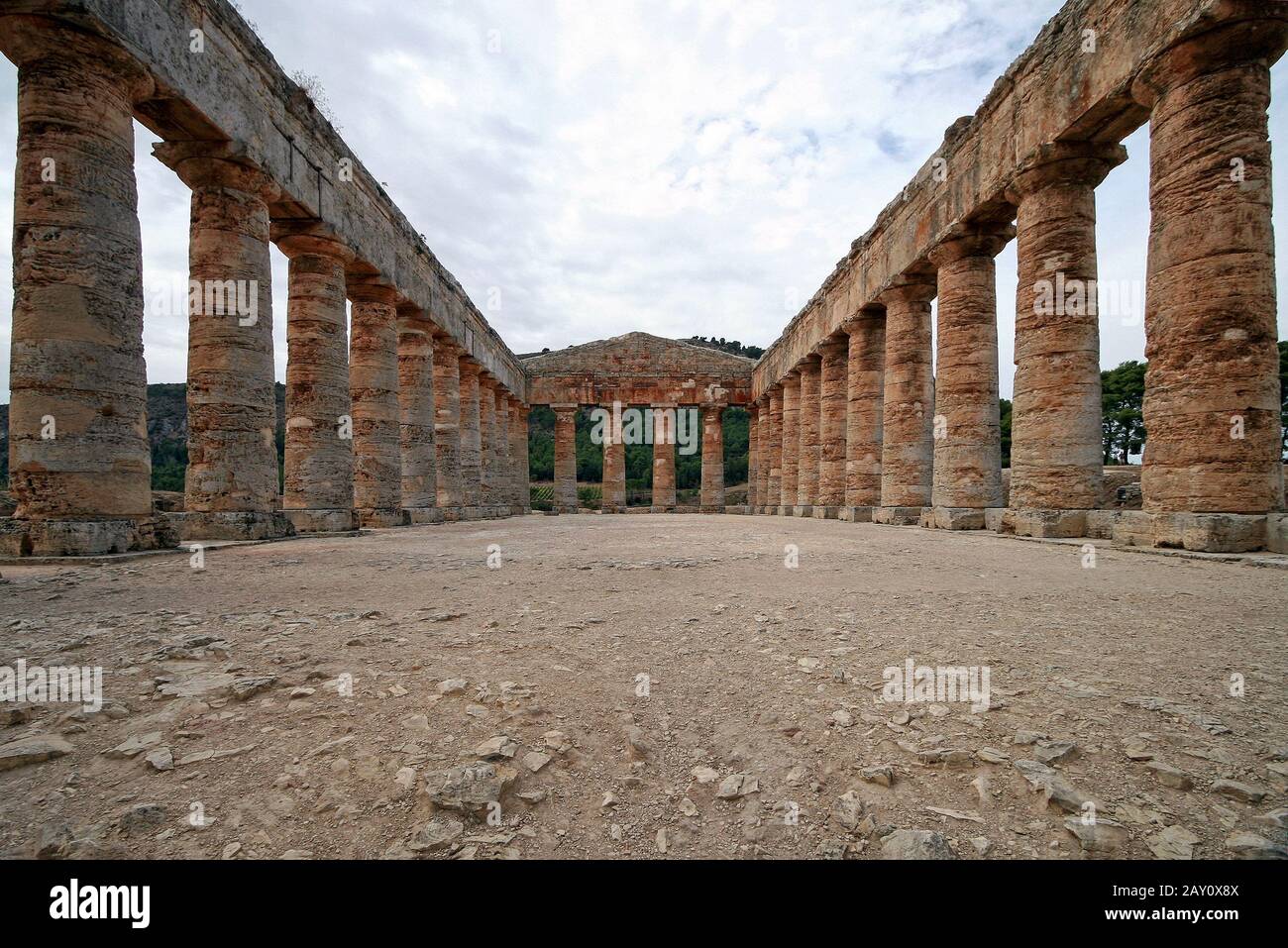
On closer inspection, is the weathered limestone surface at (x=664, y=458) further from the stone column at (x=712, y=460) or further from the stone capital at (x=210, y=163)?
the stone capital at (x=210, y=163)

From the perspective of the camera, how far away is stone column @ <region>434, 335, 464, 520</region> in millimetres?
19000

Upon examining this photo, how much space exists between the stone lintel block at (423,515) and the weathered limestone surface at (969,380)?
41.5ft

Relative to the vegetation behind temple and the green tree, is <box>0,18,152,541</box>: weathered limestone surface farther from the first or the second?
the green tree

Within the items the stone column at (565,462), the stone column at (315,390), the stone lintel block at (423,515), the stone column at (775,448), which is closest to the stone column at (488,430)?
the stone column at (565,462)

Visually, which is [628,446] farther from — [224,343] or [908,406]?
[224,343]

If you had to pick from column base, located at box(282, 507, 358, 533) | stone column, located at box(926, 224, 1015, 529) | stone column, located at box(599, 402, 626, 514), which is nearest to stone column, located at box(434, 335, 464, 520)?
column base, located at box(282, 507, 358, 533)

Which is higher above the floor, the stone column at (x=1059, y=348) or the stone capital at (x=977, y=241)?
the stone capital at (x=977, y=241)

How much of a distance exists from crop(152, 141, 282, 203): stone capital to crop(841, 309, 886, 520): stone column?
14975 mm

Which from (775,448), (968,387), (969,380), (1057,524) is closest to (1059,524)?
(1057,524)

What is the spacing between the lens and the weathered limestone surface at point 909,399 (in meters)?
14.4

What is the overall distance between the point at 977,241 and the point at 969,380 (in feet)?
9.50

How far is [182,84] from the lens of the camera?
7.75m

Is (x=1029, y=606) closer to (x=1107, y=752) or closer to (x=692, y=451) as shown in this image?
(x=1107, y=752)

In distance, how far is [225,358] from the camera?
918 cm
